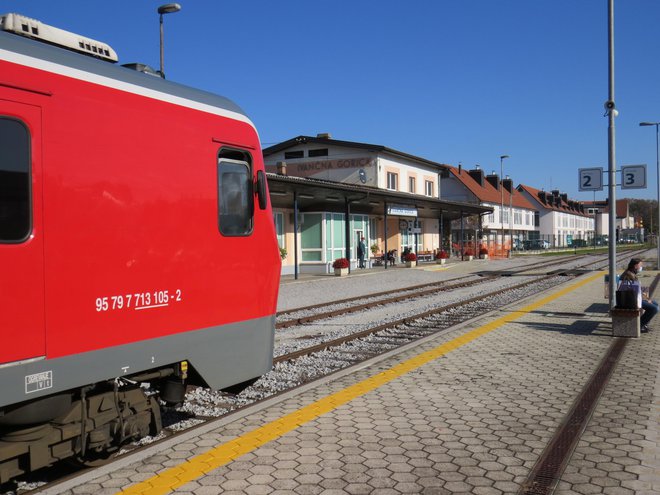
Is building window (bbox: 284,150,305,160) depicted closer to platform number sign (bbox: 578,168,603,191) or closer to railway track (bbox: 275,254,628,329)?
railway track (bbox: 275,254,628,329)

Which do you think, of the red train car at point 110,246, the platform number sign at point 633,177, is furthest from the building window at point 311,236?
the red train car at point 110,246

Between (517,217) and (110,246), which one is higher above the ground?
(517,217)

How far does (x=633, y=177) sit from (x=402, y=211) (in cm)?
2318

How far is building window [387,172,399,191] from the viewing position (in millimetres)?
42156

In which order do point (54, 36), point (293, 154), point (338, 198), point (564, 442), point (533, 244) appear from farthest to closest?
point (533, 244) < point (293, 154) < point (338, 198) < point (564, 442) < point (54, 36)

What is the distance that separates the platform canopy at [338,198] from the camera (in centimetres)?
2527

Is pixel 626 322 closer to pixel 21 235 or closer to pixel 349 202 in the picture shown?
pixel 21 235

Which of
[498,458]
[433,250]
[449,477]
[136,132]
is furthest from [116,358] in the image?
[433,250]

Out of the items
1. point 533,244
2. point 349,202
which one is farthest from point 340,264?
point 533,244

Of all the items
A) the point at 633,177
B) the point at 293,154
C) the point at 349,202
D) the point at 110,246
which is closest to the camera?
the point at 110,246

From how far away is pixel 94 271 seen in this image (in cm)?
423

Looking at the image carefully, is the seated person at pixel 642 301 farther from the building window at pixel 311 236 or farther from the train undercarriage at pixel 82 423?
the building window at pixel 311 236

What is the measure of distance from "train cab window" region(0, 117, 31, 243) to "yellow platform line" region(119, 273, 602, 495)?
1944mm

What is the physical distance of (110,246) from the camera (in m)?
4.36
